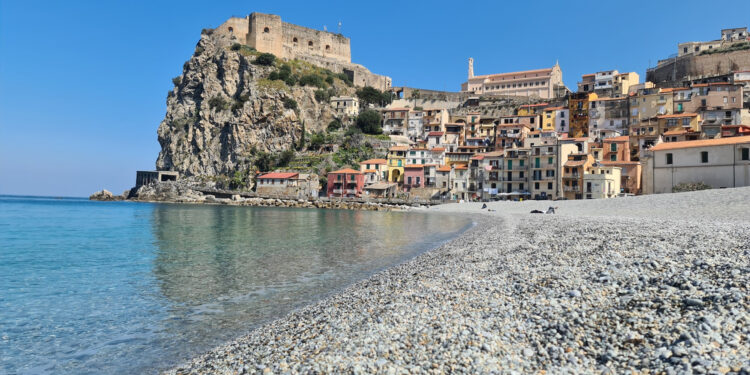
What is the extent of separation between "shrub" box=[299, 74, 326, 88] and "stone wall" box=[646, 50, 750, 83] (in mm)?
69096

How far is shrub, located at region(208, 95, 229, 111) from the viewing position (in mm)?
91750

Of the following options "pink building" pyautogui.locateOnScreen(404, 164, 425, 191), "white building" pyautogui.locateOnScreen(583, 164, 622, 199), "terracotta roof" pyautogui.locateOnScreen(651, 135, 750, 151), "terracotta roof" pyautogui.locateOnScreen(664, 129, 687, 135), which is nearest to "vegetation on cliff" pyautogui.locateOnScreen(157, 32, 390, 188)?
"pink building" pyautogui.locateOnScreen(404, 164, 425, 191)

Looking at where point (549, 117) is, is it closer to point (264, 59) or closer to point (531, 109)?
point (531, 109)

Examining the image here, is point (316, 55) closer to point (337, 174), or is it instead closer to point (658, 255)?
point (337, 174)

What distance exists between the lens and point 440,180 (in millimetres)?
67375

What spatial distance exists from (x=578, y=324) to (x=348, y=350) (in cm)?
318

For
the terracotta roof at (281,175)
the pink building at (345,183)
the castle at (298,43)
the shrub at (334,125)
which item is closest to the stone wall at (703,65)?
the pink building at (345,183)

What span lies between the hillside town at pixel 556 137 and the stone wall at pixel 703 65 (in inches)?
7.7

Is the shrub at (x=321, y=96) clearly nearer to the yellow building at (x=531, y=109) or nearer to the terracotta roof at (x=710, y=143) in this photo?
the yellow building at (x=531, y=109)

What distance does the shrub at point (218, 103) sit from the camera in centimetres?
9175

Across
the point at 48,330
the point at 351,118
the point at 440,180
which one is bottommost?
the point at 48,330

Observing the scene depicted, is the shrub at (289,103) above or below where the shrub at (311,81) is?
below

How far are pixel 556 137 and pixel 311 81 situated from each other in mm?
55915

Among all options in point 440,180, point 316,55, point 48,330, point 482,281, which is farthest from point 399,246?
point 316,55
